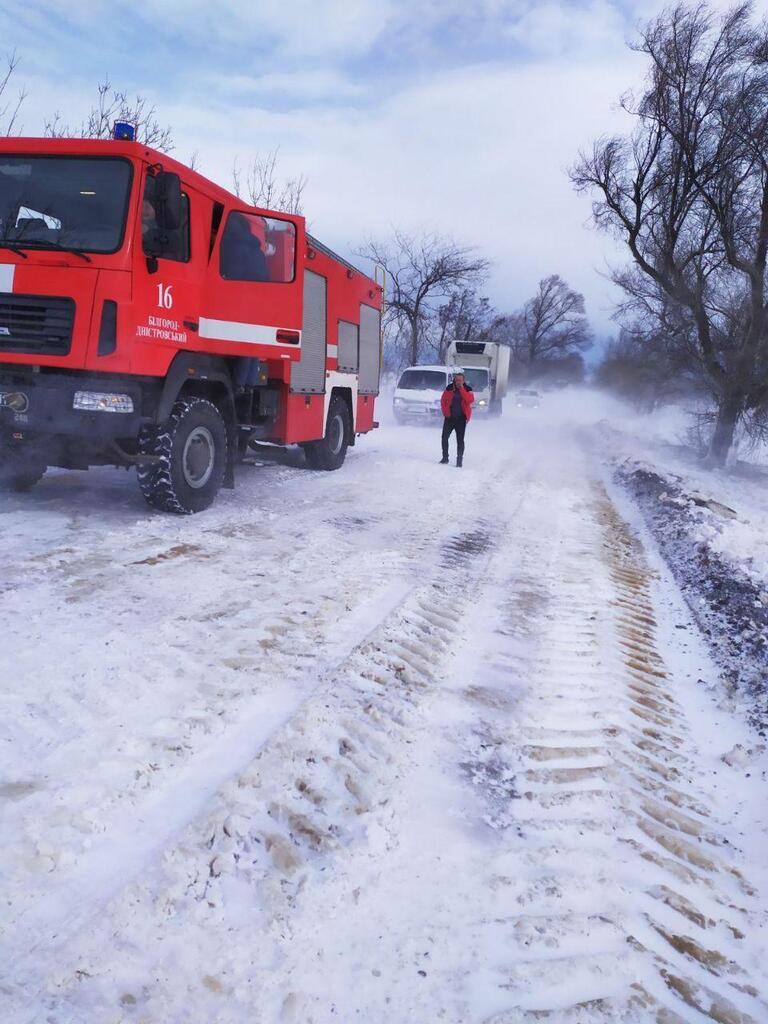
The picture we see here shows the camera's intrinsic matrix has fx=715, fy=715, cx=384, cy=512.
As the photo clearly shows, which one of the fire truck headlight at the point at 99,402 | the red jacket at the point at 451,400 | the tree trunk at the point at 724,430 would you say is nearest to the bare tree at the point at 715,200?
the tree trunk at the point at 724,430

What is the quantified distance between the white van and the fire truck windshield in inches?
653

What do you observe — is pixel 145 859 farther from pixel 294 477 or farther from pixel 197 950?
pixel 294 477

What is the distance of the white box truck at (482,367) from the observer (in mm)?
26859

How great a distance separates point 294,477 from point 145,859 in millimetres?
8173

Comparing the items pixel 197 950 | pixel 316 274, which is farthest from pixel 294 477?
pixel 197 950

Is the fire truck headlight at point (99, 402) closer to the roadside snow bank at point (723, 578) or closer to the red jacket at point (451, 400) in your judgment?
the roadside snow bank at point (723, 578)

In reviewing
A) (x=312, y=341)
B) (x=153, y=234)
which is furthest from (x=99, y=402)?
(x=312, y=341)

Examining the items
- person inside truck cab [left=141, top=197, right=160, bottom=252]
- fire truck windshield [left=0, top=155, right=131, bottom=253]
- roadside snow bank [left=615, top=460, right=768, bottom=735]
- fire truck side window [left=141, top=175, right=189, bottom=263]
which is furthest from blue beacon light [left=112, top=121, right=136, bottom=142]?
roadside snow bank [left=615, top=460, right=768, bottom=735]

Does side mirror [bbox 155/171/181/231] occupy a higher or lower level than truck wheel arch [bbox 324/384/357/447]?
higher

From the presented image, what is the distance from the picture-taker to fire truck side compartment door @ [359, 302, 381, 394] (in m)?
11.9

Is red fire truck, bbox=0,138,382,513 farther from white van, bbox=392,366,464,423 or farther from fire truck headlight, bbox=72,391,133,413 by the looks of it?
white van, bbox=392,366,464,423

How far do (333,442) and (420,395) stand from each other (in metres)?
11.3

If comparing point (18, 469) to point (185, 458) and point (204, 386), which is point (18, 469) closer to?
point (185, 458)

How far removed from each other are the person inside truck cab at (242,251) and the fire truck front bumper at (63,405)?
2030 millimetres
